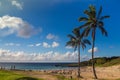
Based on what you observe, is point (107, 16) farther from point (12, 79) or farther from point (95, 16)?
point (12, 79)

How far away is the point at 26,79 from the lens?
1560 inches

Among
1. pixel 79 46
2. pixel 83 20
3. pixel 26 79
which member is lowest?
pixel 26 79

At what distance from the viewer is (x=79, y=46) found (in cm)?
7369

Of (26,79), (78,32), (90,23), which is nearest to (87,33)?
(90,23)

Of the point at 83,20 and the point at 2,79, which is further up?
the point at 83,20

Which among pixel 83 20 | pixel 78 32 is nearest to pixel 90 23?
pixel 83 20

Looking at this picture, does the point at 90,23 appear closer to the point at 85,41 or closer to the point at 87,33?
the point at 87,33

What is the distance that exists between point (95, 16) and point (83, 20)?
2875 millimetres

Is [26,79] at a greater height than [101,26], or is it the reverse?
[101,26]

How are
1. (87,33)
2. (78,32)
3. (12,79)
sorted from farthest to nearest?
1. (78,32)
2. (87,33)
3. (12,79)

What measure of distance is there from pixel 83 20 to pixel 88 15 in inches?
63.4

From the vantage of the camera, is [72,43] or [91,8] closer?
[91,8]

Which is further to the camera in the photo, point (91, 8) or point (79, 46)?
point (79, 46)

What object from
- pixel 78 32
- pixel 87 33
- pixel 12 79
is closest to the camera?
pixel 12 79
